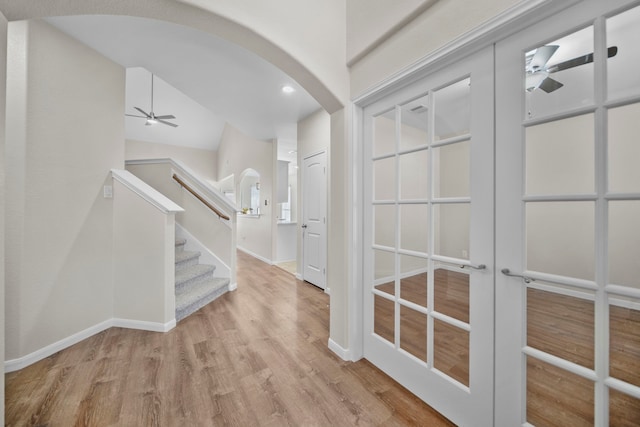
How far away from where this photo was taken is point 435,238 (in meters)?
1.49

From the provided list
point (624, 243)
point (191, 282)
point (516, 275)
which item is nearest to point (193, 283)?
point (191, 282)

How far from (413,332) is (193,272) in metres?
2.94

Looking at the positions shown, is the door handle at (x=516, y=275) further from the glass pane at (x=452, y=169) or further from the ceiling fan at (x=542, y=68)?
the ceiling fan at (x=542, y=68)

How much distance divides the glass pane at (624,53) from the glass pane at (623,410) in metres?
1.14

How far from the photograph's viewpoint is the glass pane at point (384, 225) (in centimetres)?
176

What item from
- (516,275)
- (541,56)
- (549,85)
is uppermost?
(541,56)

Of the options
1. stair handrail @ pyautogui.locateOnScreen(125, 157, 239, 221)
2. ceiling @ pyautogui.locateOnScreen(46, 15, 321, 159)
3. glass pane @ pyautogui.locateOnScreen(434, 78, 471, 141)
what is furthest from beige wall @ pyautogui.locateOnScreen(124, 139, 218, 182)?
glass pane @ pyautogui.locateOnScreen(434, 78, 471, 141)

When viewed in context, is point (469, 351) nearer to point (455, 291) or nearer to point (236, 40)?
point (455, 291)

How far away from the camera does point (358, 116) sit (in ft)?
6.44

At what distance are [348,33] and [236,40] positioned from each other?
930mm

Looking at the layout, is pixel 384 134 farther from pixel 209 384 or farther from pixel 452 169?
pixel 209 384

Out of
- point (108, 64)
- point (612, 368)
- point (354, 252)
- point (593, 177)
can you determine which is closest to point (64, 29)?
point (108, 64)

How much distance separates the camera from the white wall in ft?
17.6

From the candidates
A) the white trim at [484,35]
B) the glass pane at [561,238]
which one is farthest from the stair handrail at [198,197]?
the glass pane at [561,238]
